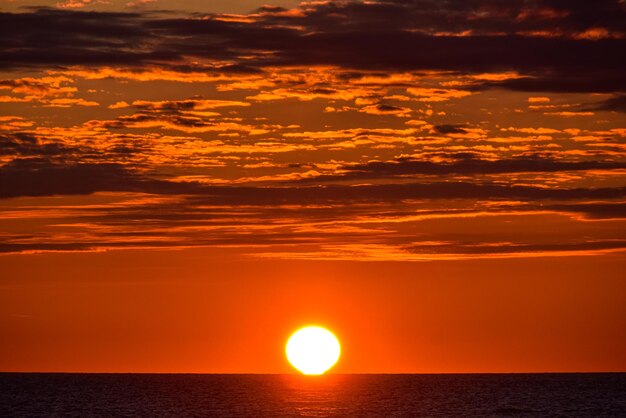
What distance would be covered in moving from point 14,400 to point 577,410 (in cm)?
7796

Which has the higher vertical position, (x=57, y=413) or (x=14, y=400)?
(x=14, y=400)

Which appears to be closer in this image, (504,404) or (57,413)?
(57,413)

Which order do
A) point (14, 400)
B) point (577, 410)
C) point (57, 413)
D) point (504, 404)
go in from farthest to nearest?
point (14, 400)
point (504, 404)
point (577, 410)
point (57, 413)

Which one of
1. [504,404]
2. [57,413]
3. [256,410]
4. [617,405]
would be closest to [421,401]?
[504,404]

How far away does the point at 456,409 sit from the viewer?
15700 cm

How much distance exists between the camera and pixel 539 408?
6427 inches

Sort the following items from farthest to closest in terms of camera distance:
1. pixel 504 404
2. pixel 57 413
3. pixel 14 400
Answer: pixel 14 400, pixel 504 404, pixel 57 413

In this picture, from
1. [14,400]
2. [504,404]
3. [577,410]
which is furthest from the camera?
[14,400]

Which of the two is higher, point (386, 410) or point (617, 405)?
point (617, 405)

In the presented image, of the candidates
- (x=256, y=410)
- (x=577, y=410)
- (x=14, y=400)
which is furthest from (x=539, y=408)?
(x=14, y=400)

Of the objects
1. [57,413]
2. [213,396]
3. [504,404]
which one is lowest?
[57,413]

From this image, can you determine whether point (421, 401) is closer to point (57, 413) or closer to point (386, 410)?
point (386, 410)

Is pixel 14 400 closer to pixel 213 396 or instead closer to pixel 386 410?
pixel 213 396

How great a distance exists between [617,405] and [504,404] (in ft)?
47.8
